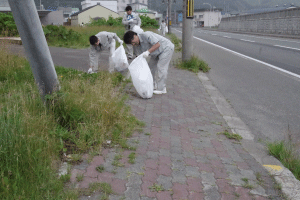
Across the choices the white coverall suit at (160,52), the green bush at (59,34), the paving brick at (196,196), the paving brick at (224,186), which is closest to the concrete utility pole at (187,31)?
the white coverall suit at (160,52)

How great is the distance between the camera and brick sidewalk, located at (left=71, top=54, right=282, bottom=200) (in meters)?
2.89

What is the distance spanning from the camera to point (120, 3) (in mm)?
113875

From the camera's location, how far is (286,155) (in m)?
3.84

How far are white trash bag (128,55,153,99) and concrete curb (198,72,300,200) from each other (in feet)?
4.53

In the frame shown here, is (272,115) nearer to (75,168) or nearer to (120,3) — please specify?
(75,168)

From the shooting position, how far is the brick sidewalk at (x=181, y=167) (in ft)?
9.48

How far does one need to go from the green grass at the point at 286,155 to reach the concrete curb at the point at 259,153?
8 cm

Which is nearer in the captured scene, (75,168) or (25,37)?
(75,168)

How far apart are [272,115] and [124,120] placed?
9.40 feet

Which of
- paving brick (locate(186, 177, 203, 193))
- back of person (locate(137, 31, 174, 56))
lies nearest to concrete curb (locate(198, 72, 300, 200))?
paving brick (locate(186, 177, 203, 193))

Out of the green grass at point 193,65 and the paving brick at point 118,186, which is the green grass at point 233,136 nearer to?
the paving brick at point 118,186

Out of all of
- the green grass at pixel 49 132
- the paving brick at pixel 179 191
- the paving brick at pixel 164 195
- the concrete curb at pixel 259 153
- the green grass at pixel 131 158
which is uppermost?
the green grass at pixel 49 132

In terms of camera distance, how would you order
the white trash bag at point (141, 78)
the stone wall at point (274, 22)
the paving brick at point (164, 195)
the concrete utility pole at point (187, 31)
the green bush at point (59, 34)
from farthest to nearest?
the stone wall at point (274, 22), the green bush at point (59, 34), the concrete utility pole at point (187, 31), the white trash bag at point (141, 78), the paving brick at point (164, 195)

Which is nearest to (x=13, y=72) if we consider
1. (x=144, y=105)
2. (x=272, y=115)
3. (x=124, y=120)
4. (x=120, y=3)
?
(x=144, y=105)
